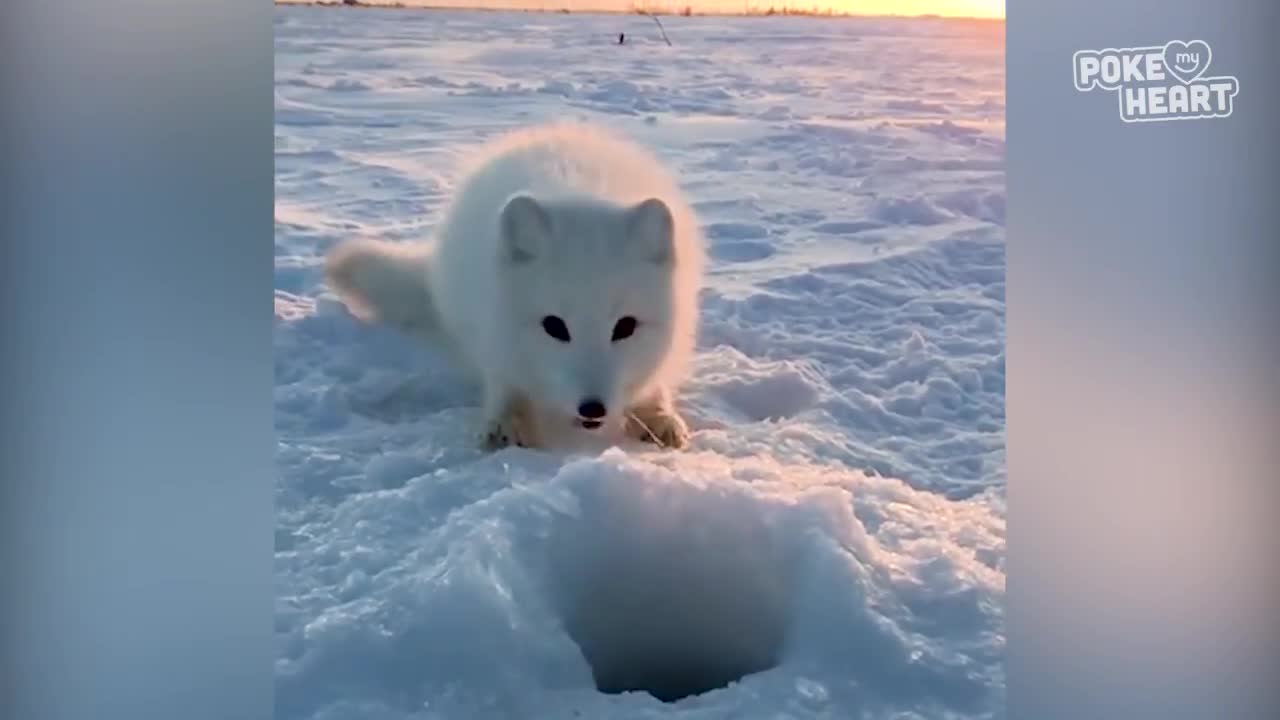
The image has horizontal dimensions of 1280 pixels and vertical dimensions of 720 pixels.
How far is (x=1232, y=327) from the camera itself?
2.16 meters

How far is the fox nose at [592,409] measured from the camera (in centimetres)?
198

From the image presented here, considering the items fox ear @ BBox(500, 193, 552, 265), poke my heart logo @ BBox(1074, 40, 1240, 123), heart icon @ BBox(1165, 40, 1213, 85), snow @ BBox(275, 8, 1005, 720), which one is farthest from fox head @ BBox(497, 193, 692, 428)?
heart icon @ BBox(1165, 40, 1213, 85)

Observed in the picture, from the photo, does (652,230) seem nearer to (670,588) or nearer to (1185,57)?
(670,588)

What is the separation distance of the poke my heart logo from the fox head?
0.73 m

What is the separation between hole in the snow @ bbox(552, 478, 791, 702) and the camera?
78.4 inches

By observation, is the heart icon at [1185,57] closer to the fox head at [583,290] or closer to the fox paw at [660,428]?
the fox head at [583,290]

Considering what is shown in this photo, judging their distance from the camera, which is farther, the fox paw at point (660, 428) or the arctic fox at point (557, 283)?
the fox paw at point (660, 428)

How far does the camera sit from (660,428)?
2174 millimetres

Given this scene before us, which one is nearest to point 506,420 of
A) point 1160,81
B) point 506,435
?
point 506,435

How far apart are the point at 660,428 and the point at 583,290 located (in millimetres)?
278

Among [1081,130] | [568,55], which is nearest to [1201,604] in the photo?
[1081,130]

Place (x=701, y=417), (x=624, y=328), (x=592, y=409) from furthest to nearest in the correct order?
(x=701, y=417), (x=624, y=328), (x=592, y=409)

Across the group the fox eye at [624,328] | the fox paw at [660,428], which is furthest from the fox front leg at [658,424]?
the fox eye at [624,328]

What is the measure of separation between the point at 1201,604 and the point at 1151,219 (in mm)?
617
